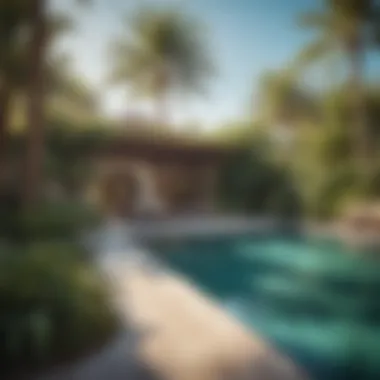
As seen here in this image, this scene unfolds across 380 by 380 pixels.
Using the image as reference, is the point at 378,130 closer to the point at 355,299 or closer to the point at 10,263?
the point at 355,299

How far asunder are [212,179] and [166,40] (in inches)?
22.2

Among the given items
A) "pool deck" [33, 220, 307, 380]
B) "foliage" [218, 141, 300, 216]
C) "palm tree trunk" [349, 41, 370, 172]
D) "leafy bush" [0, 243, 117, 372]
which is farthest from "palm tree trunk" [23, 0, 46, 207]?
"palm tree trunk" [349, 41, 370, 172]

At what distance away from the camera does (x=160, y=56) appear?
211cm

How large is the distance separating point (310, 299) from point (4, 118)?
1.28m

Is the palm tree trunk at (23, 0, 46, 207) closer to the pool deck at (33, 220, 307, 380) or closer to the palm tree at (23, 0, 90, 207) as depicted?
the palm tree at (23, 0, 90, 207)

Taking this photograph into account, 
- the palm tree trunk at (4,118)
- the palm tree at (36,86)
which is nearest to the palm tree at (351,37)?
the palm tree at (36,86)

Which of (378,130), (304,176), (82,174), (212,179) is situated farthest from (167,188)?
(378,130)

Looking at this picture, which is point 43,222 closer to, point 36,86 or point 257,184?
point 36,86

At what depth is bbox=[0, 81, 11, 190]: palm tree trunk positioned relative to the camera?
79.4 inches

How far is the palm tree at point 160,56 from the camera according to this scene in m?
2.07

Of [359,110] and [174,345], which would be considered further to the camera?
[359,110]

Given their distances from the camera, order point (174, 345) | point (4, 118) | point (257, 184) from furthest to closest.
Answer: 1. point (257, 184)
2. point (4, 118)
3. point (174, 345)

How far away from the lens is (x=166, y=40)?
6.87 feet

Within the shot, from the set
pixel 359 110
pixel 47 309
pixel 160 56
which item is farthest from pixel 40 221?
pixel 359 110
